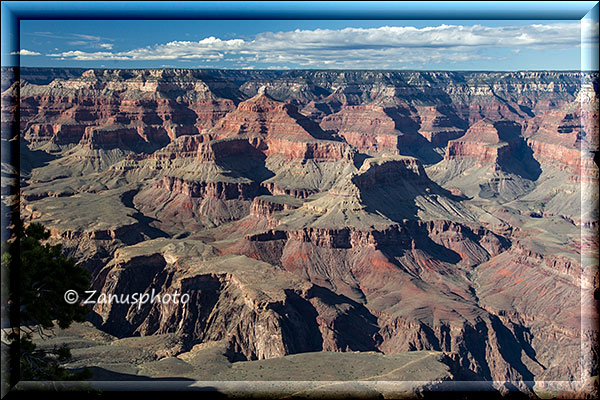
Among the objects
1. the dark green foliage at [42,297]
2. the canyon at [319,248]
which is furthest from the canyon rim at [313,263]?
the dark green foliage at [42,297]

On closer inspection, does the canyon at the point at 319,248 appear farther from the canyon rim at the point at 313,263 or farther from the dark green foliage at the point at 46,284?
the dark green foliage at the point at 46,284

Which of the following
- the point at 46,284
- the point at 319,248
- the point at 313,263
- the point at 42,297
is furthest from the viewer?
the point at 319,248

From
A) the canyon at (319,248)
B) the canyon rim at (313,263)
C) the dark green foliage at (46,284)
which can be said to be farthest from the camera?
the canyon at (319,248)

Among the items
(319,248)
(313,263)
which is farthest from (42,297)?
(319,248)

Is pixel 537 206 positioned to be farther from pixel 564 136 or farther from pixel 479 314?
pixel 479 314

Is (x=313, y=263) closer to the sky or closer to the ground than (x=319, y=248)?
closer to the ground

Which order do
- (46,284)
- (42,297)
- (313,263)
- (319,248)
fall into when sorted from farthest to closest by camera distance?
(319,248) < (313,263) < (46,284) < (42,297)

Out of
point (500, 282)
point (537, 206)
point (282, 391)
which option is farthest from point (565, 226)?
point (282, 391)

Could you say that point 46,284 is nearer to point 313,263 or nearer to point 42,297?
point 42,297
